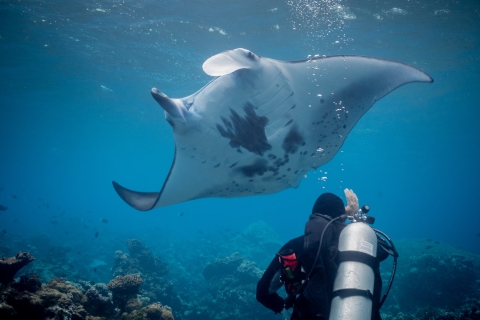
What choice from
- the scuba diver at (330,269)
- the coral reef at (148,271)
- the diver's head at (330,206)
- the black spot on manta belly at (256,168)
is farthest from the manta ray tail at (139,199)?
the coral reef at (148,271)

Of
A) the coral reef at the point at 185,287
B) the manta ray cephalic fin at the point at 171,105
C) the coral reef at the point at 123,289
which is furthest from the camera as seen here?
the coral reef at the point at 123,289

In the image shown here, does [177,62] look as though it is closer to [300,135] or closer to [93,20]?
[93,20]

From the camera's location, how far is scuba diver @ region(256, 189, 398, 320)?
1908 mm

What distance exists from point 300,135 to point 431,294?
46.4 feet

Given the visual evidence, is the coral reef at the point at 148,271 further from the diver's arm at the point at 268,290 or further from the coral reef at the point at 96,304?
the diver's arm at the point at 268,290

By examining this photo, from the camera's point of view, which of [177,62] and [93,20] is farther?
[177,62]

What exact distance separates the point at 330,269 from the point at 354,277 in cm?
28

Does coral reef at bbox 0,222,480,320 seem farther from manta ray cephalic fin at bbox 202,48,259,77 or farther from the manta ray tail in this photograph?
manta ray cephalic fin at bbox 202,48,259,77

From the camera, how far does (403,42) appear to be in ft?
40.8

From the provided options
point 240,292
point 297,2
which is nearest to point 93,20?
point 297,2

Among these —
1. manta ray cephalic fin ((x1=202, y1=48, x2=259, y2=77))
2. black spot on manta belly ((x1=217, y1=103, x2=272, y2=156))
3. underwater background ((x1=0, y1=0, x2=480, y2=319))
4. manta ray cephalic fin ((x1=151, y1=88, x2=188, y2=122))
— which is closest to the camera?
manta ray cephalic fin ((x1=202, y1=48, x2=259, y2=77))

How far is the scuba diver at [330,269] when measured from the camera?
1.91 metres

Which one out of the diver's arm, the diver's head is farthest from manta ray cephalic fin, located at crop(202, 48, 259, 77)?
the diver's arm

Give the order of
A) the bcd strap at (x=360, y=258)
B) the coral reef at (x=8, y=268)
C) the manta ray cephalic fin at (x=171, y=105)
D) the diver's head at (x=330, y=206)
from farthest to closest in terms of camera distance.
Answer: the coral reef at (x=8, y=268)
the diver's head at (x=330, y=206)
the manta ray cephalic fin at (x=171, y=105)
the bcd strap at (x=360, y=258)
